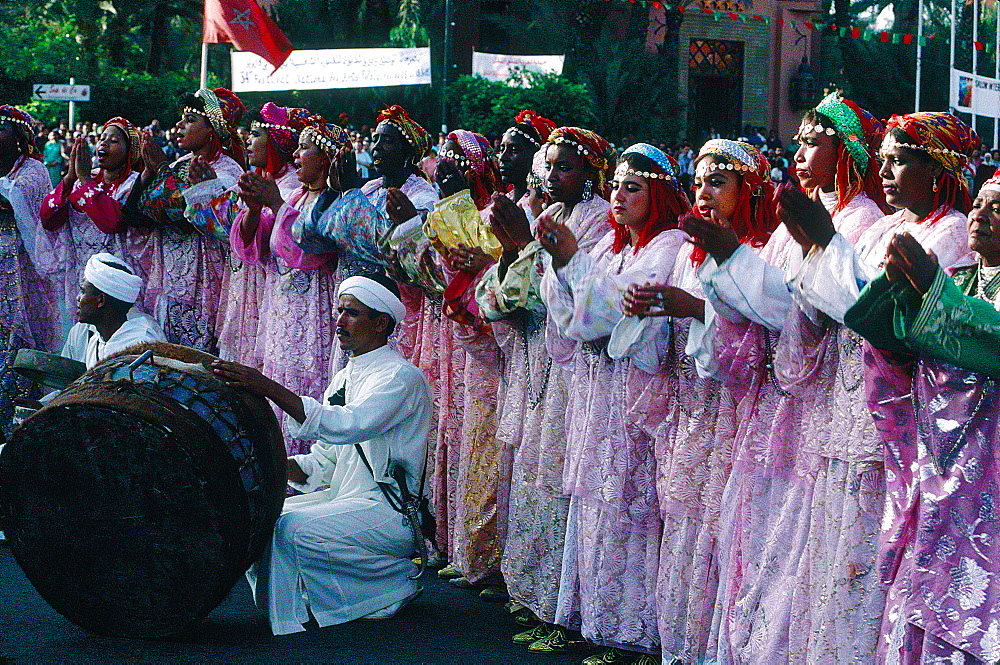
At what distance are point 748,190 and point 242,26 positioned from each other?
1263 cm

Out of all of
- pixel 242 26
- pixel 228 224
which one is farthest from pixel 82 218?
pixel 242 26

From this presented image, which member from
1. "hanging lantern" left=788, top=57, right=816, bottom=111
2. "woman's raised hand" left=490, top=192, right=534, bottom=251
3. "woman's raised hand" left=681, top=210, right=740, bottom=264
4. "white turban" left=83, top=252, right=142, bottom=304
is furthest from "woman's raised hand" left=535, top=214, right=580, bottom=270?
"hanging lantern" left=788, top=57, right=816, bottom=111

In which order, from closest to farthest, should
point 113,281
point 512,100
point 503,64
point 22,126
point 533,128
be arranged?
point 533,128 < point 113,281 < point 22,126 < point 503,64 < point 512,100

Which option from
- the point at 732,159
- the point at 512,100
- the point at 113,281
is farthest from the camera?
the point at 512,100

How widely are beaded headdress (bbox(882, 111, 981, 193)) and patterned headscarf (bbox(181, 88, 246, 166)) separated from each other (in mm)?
4785

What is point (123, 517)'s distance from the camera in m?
4.77

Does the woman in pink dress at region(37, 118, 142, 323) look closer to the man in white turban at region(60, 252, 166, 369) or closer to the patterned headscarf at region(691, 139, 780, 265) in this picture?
the man in white turban at region(60, 252, 166, 369)

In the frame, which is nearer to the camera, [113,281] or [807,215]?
[807,215]

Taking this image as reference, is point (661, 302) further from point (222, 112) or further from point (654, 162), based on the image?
point (222, 112)

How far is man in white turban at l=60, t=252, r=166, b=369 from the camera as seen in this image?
6328mm

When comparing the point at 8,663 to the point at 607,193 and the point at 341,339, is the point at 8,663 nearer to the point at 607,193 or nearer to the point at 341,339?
the point at 341,339

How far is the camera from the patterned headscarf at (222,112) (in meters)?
7.61

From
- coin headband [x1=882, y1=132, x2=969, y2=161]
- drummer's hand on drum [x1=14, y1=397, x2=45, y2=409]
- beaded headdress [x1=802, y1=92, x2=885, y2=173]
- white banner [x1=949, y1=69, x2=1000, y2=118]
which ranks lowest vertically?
drummer's hand on drum [x1=14, y1=397, x2=45, y2=409]

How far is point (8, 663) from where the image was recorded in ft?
15.5
